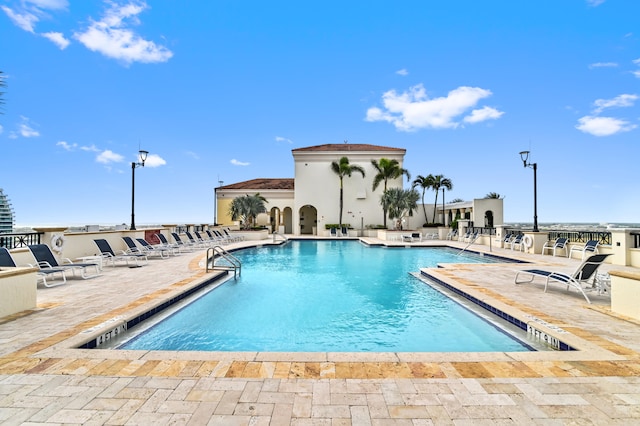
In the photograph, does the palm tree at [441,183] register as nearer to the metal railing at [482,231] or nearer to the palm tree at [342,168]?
the palm tree at [342,168]

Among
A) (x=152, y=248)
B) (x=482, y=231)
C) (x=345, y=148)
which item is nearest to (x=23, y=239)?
(x=152, y=248)

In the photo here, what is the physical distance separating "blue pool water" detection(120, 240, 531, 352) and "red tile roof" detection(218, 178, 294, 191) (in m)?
22.9

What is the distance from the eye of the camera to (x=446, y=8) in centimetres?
1340

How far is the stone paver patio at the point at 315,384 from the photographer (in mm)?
2240

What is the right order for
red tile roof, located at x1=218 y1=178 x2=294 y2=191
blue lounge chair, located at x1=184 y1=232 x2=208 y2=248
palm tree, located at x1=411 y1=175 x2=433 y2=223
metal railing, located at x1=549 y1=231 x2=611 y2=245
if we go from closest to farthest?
1. metal railing, located at x1=549 y1=231 x2=611 y2=245
2. blue lounge chair, located at x1=184 y1=232 x2=208 y2=248
3. palm tree, located at x1=411 y1=175 x2=433 y2=223
4. red tile roof, located at x1=218 y1=178 x2=294 y2=191

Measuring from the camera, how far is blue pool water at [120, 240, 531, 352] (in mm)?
4438

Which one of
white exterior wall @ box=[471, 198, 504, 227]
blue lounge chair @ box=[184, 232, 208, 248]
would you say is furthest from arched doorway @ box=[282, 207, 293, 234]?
white exterior wall @ box=[471, 198, 504, 227]

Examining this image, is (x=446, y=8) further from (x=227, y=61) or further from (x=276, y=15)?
(x=227, y=61)

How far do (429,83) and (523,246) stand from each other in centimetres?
1127

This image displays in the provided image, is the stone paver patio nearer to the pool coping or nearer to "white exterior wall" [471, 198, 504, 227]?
the pool coping

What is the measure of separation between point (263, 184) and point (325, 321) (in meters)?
28.2

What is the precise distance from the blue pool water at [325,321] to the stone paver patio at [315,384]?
98 cm

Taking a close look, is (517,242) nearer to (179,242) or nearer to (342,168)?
(342,168)

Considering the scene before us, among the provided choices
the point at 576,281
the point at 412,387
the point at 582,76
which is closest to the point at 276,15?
the point at 582,76
